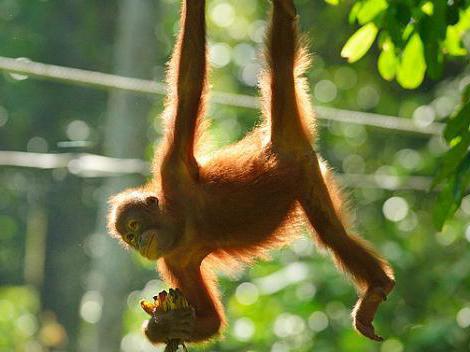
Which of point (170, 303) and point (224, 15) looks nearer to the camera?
point (170, 303)

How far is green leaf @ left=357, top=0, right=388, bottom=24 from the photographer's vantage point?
10.6 feet

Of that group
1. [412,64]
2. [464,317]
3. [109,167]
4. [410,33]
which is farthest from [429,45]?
[109,167]

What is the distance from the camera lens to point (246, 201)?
3824 millimetres

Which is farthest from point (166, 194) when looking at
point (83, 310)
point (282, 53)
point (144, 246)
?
point (83, 310)

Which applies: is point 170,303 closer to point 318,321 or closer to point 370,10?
point 370,10

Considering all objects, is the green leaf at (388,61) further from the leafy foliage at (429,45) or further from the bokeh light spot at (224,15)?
the bokeh light spot at (224,15)

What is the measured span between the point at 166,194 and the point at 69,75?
122 cm

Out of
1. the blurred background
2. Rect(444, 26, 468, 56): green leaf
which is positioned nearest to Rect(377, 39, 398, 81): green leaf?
Rect(444, 26, 468, 56): green leaf

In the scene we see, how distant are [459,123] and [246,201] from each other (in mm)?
1026

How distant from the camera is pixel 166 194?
12.6 feet

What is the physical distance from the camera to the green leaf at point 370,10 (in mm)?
3221

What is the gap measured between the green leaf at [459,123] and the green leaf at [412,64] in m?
0.35

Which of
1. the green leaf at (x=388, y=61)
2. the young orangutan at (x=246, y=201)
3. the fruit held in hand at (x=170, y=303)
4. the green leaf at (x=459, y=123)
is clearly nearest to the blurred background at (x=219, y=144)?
the young orangutan at (x=246, y=201)

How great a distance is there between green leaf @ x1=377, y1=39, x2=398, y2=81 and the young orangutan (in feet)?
1.08
